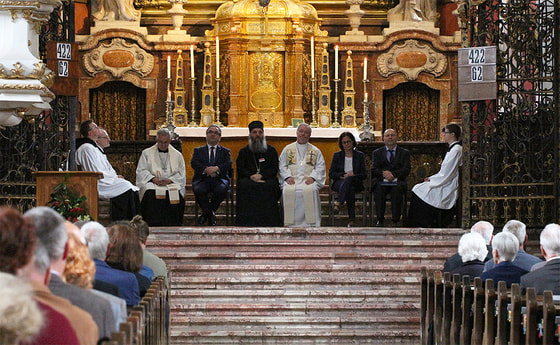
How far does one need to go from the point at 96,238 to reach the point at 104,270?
0.75ft

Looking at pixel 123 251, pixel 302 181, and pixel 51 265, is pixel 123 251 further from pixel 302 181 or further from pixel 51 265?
pixel 302 181

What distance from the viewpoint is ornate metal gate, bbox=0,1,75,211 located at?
37.3ft

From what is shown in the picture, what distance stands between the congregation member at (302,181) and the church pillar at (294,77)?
3.45 meters

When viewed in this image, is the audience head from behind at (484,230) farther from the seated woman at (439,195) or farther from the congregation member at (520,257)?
the seated woman at (439,195)

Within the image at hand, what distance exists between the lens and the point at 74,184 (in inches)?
408

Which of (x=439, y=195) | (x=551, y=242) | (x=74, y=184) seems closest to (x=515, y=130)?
(x=439, y=195)

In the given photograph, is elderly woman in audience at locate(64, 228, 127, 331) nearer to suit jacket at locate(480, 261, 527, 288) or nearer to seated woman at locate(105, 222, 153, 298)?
seated woman at locate(105, 222, 153, 298)

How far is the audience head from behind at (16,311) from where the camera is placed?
3.17 meters

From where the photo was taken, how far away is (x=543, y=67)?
38.9 feet

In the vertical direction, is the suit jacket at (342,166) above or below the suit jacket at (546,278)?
above

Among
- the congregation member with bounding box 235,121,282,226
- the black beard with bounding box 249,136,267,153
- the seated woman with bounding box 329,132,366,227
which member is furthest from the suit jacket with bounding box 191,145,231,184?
the seated woman with bounding box 329,132,366,227

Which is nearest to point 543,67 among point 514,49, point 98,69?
point 514,49

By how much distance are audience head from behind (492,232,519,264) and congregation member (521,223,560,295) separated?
1.05 ft

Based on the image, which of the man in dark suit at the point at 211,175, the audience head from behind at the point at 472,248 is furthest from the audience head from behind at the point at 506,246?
the man in dark suit at the point at 211,175
